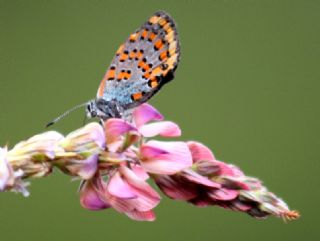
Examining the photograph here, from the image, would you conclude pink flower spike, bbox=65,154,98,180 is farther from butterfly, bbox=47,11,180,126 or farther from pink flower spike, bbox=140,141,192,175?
butterfly, bbox=47,11,180,126

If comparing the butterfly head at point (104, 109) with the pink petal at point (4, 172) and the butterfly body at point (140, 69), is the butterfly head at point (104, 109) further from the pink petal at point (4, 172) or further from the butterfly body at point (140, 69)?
the pink petal at point (4, 172)

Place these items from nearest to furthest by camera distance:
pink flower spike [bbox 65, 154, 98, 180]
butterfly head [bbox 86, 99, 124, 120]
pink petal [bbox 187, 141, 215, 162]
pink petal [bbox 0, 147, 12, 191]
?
pink petal [bbox 0, 147, 12, 191] → pink flower spike [bbox 65, 154, 98, 180] → pink petal [bbox 187, 141, 215, 162] → butterfly head [bbox 86, 99, 124, 120]

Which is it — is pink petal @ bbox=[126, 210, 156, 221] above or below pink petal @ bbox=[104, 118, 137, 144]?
below

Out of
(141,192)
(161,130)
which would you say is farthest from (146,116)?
(141,192)

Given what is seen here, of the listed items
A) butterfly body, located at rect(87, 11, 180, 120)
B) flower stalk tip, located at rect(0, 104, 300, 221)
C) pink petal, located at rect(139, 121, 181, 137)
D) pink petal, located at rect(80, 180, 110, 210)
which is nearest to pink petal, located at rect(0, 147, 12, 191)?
flower stalk tip, located at rect(0, 104, 300, 221)

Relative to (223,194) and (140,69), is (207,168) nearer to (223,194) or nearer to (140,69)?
(223,194)

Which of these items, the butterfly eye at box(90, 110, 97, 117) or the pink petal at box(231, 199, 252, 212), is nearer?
the pink petal at box(231, 199, 252, 212)

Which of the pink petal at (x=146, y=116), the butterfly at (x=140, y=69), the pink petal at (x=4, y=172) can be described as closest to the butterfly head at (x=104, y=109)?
the butterfly at (x=140, y=69)
